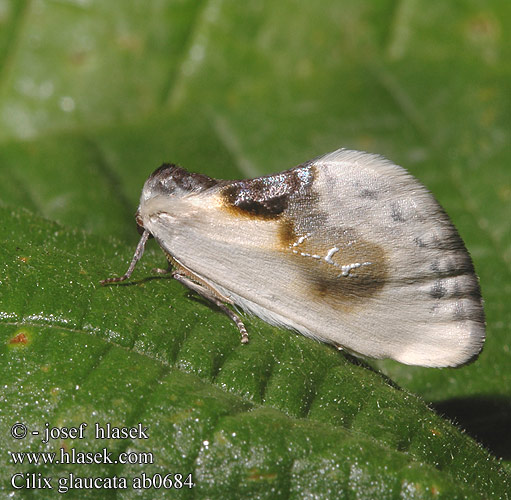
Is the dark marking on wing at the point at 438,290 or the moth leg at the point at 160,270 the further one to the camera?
the moth leg at the point at 160,270

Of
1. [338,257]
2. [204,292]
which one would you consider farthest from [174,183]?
[338,257]

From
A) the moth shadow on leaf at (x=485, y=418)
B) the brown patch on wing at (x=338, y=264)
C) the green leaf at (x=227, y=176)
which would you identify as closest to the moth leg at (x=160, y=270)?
the green leaf at (x=227, y=176)

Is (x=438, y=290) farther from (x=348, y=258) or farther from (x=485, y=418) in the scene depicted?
(x=485, y=418)

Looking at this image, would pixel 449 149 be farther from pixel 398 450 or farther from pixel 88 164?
pixel 398 450

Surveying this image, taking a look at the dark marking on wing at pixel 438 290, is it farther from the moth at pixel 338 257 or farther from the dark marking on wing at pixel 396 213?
the dark marking on wing at pixel 396 213

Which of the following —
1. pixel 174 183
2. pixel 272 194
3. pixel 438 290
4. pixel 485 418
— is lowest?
pixel 485 418
